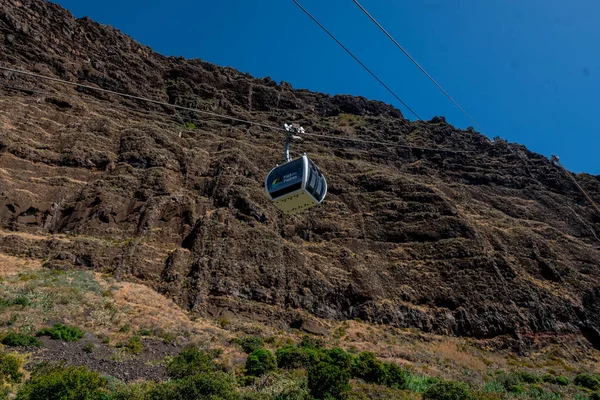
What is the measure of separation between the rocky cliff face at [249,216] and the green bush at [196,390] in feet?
48.9

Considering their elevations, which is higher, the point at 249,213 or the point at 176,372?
the point at 249,213

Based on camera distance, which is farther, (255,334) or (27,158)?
(27,158)

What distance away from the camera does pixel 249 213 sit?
37938 millimetres

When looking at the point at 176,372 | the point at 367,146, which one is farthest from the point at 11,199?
the point at 367,146

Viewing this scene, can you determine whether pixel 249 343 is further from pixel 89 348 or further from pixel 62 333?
pixel 62 333

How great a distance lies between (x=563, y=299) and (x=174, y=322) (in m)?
32.6

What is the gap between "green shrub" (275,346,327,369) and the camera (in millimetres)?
20906

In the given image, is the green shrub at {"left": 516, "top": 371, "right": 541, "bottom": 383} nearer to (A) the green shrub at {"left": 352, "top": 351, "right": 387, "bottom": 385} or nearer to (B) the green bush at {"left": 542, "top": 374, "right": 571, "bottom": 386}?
(B) the green bush at {"left": 542, "top": 374, "right": 571, "bottom": 386}

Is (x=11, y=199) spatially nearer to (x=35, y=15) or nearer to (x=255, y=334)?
(x=255, y=334)

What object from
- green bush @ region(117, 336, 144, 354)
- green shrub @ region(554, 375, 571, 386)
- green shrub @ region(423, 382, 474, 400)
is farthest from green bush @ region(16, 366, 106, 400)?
green shrub @ region(554, 375, 571, 386)

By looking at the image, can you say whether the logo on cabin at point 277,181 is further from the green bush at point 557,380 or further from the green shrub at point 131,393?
the green bush at point 557,380

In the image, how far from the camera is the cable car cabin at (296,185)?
39.1 feet

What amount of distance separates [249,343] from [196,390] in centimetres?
1038

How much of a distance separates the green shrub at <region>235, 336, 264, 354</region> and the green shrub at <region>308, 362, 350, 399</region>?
23.4 ft
